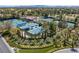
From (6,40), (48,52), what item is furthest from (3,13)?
(48,52)

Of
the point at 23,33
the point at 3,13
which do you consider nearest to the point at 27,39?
the point at 23,33

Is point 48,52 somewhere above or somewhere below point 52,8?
→ below

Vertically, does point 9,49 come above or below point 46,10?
below
